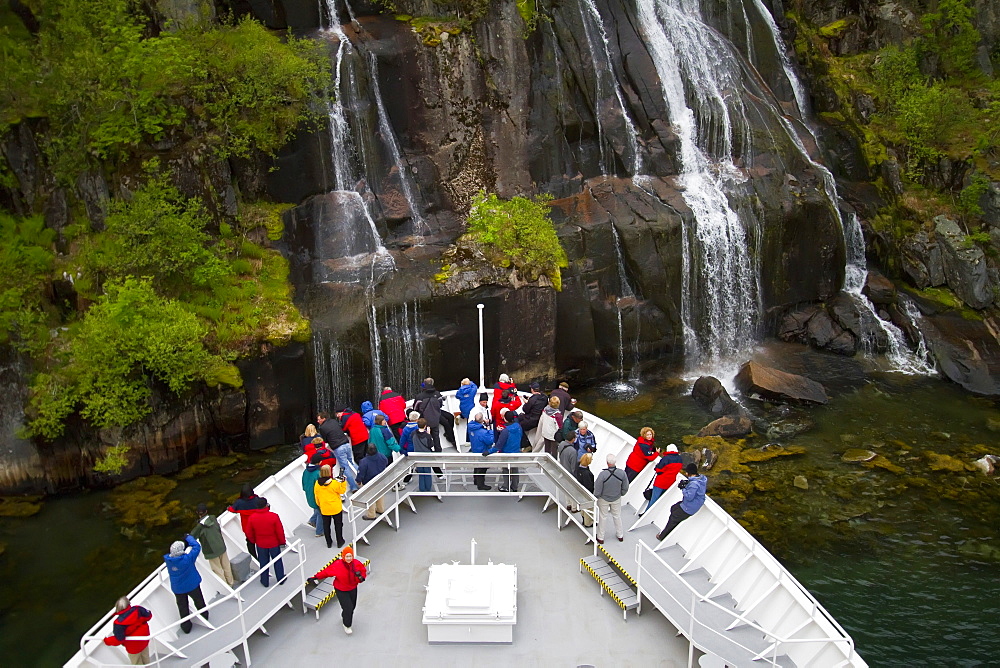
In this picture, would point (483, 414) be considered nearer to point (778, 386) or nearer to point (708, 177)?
point (778, 386)

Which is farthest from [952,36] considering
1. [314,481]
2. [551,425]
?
[314,481]

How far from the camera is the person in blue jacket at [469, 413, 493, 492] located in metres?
12.6

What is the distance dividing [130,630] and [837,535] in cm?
1397

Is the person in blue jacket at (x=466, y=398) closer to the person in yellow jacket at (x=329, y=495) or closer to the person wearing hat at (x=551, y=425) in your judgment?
the person wearing hat at (x=551, y=425)

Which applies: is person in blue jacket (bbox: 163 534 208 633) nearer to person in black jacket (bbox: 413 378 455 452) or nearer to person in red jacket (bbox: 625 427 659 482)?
person in black jacket (bbox: 413 378 455 452)

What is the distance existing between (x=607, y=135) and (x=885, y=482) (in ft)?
45.9

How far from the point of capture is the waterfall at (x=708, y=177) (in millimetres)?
25641

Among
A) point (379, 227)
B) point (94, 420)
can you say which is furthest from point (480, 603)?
point (379, 227)

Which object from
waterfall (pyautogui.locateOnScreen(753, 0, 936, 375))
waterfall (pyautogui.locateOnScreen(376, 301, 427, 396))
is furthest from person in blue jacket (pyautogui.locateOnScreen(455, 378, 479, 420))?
waterfall (pyautogui.locateOnScreen(753, 0, 936, 375))

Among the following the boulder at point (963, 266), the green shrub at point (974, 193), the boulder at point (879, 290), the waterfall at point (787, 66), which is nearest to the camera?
the boulder at point (963, 266)

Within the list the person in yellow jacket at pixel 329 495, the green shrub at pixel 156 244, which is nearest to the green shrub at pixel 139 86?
the green shrub at pixel 156 244

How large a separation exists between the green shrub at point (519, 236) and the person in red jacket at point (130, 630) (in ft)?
50.4

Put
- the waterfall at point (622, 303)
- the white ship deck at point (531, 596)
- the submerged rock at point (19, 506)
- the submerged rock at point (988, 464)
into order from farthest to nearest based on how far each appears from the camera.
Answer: the waterfall at point (622, 303) < the submerged rock at point (988, 464) < the submerged rock at point (19, 506) < the white ship deck at point (531, 596)

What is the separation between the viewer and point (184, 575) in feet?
31.2
